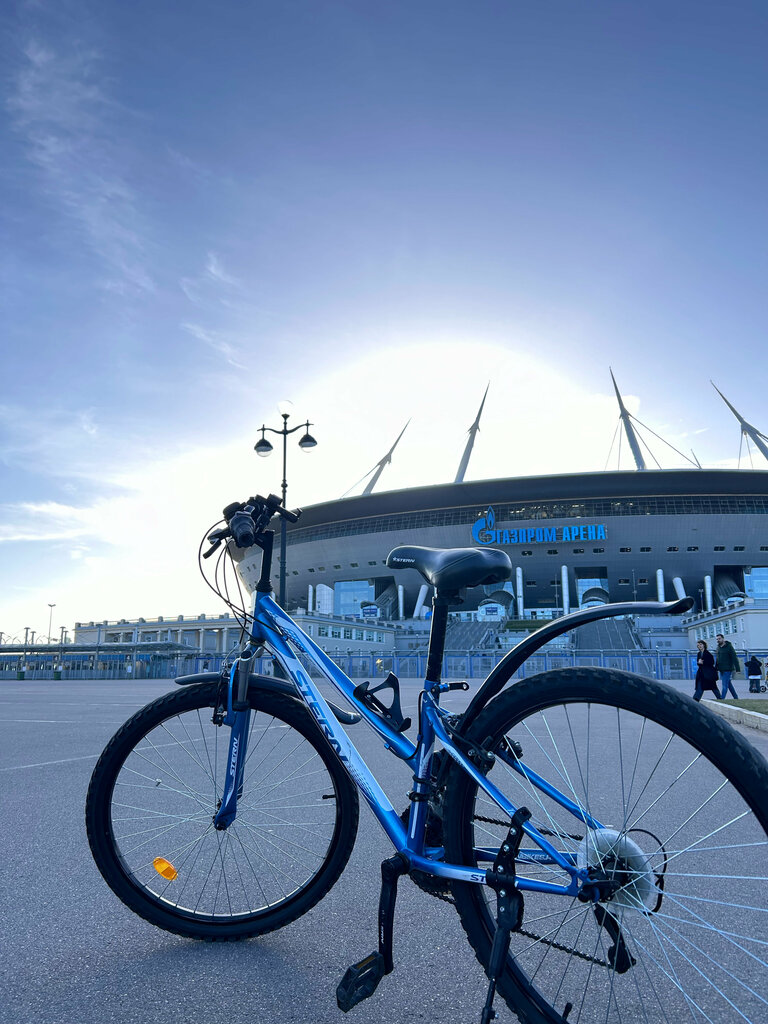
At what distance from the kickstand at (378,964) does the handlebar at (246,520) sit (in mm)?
1284

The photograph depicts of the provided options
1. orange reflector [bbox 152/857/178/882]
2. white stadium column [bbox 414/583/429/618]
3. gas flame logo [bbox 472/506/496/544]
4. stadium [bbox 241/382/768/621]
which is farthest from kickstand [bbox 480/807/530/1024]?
gas flame logo [bbox 472/506/496/544]

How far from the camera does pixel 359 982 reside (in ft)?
6.32

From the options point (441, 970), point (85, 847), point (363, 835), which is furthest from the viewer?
point (363, 835)

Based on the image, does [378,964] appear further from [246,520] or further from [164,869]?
[246,520]

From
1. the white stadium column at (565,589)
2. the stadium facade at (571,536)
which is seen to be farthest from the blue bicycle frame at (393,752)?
the white stadium column at (565,589)

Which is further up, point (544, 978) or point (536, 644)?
point (536, 644)

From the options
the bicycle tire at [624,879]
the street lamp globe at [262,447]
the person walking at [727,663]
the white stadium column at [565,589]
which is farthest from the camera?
the white stadium column at [565,589]

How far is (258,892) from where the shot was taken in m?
2.83

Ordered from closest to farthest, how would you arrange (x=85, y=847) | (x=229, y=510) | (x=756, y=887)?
(x=229, y=510) → (x=756, y=887) → (x=85, y=847)

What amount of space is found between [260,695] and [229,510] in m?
0.75

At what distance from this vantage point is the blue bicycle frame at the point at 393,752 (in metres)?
1.99

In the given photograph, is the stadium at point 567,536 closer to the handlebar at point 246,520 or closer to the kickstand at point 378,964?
the handlebar at point 246,520

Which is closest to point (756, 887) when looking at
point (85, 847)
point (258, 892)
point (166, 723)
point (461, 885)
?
point (461, 885)

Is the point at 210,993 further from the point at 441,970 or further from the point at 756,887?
the point at 756,887
